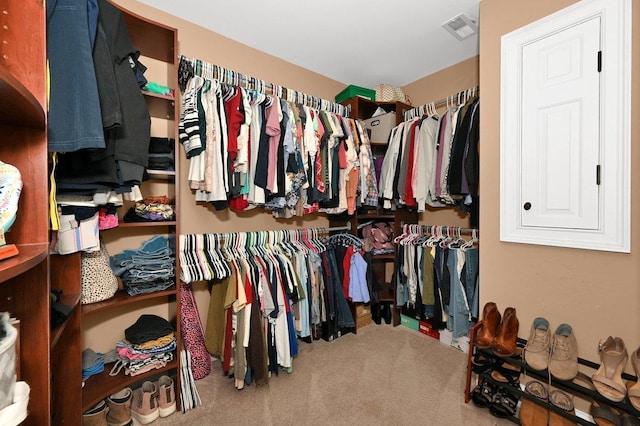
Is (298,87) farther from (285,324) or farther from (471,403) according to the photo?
(471,403)

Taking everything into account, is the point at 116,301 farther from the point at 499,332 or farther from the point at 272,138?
the point at 499,332

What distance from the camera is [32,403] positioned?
2.13ft

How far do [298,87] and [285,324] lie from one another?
2.09 metres

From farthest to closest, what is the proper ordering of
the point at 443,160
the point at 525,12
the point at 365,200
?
the point at 365,200, the point at 443,160, the point at 525,12

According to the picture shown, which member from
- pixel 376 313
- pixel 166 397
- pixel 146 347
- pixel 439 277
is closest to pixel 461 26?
pixel 439 277

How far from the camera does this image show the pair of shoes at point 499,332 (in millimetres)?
1555

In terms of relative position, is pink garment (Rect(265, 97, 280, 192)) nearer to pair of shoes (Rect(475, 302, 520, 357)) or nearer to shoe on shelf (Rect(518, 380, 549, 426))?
pair of shoes (Rect(475, 302, 520, 357))

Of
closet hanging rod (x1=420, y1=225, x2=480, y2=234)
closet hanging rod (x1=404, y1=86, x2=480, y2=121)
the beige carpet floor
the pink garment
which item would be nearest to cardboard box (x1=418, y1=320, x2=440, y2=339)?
the beige carpet floor

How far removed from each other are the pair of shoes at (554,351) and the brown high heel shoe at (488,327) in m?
0.17

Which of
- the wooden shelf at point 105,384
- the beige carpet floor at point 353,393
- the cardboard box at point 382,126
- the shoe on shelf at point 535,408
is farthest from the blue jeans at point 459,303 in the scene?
the wooden shelf at point 105,384

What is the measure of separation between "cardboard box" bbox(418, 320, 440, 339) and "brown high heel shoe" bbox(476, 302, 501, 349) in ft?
2.84

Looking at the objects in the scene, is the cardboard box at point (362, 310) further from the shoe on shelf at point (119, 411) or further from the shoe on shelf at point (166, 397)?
the shoe on shelf at point (119, 411)

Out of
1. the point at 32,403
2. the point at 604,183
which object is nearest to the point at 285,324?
the point at 32,403

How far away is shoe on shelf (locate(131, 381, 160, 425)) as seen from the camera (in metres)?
1.52
